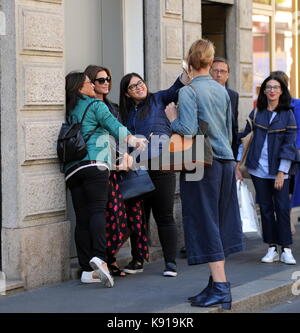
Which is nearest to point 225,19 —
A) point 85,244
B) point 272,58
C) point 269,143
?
point 272,58

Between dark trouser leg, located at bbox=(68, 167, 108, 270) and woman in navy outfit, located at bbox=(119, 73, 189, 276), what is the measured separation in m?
0.62

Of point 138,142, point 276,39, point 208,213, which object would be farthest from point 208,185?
point 276,39

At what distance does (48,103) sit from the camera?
25.5ft

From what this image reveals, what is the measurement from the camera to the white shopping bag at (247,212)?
29.8 ft

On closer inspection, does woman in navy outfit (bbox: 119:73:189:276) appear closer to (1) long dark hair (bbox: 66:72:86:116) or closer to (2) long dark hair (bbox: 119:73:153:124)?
(2) long dark hair (bbox: 119:73:153:124)

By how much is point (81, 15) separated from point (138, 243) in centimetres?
233

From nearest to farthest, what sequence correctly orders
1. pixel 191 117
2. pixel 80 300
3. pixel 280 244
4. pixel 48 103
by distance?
pixel 191 117 < pixel 80 300 < pixel 48 103 < pixel 280 244

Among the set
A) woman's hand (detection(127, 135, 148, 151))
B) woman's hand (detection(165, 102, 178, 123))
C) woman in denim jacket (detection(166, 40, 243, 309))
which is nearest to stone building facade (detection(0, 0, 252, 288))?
woman's hand (detection(127, 135, 148, 151))

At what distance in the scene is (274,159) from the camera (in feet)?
29.0

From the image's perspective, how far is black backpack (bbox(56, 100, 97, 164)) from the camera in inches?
298

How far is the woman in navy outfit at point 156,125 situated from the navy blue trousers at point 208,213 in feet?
4.41

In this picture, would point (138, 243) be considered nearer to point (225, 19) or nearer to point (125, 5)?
point (125, 5)

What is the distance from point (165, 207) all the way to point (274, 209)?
1448 mm

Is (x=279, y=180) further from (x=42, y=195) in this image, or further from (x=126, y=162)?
(x=42, y=195)
